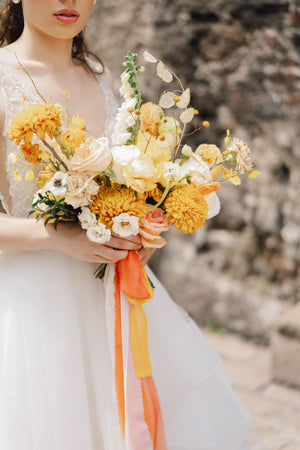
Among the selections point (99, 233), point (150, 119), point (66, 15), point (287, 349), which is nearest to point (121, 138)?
point (150, 119)

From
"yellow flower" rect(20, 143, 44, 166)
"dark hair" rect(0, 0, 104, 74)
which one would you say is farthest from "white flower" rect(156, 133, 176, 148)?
"dark hair" rect(0, 0, 104, 74)

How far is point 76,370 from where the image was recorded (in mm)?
1638

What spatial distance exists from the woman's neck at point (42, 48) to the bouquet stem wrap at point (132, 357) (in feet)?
2.47

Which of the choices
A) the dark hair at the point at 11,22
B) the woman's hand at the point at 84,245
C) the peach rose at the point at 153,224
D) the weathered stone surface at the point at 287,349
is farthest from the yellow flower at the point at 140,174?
the weathered stone surface at the point at 287,349

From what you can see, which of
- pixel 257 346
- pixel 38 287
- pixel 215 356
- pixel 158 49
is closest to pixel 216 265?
pixel 257 346

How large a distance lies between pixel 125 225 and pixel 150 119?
335 millimetres

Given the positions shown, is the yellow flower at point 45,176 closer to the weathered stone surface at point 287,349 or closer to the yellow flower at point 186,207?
the yellow flower at point 186,207

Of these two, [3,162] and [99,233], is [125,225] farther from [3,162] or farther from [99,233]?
[3,162]

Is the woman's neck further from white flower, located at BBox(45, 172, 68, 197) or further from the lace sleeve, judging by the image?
white flower, located at BBox(45, 172, 68, 197)

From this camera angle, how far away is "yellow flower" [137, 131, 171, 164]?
1.51 metres

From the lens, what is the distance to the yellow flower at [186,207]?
148cm

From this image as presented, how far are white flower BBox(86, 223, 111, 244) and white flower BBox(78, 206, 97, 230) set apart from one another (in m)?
0.01

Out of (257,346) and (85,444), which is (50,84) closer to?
(85,444)

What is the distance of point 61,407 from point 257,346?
8.72ft
